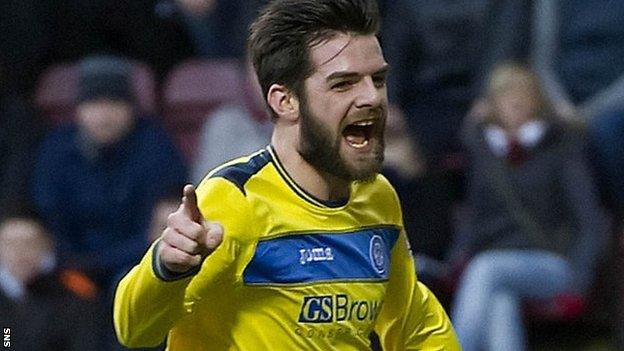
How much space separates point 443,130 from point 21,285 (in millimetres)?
1986

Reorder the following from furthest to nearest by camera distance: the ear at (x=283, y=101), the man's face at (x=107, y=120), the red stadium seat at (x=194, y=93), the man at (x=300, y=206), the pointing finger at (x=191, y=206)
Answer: the red stadium seat at (x=194, y=93)
the man's face at (x=107, y=120)
the ear at (x=283, y=101)
the man at (x=300, y=206)
the pointing finger at (x=191, y=206)

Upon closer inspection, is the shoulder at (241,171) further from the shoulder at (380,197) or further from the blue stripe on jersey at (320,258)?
the shoulder at (380,197)

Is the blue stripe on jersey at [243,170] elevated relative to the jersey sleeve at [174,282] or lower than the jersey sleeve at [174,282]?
elevated

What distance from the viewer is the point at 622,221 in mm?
7277

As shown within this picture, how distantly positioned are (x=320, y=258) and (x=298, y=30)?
1.71 feet

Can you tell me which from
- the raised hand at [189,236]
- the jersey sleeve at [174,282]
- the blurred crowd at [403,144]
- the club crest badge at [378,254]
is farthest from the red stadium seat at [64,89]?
the raised hand at [189,236]

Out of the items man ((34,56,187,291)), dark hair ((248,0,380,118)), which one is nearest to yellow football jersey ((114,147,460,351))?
dark hair ((248,0,380,118))

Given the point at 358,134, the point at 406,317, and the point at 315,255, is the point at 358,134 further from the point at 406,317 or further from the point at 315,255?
the point at 406,317

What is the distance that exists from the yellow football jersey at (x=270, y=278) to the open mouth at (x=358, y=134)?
5.8 inches

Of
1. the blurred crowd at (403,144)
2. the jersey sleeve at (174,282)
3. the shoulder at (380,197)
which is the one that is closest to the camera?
the jersey sleeve at (174,282)

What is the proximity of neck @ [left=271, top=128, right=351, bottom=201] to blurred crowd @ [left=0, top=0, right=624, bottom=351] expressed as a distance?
312 centimetres

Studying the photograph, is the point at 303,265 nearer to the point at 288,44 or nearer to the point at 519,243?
the point at 288,44

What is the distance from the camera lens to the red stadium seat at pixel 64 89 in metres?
7.86

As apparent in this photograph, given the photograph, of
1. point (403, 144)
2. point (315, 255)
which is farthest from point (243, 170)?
point (403, 144)
